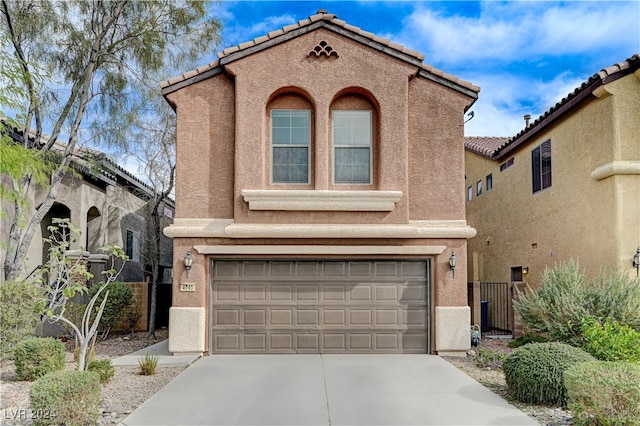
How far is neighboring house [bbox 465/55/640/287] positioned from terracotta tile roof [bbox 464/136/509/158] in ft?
0.75

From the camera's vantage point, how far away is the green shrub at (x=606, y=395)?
20.2 feet

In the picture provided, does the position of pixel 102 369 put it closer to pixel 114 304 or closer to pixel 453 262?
pixel 114 304

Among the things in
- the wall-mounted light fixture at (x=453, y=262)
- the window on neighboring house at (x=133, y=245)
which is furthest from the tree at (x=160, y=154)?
the wall-mounted light fixture at (x=453, y=262)

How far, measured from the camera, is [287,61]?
1204 cm

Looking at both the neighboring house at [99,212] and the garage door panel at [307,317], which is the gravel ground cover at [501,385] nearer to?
the garage door panel at [307,317]

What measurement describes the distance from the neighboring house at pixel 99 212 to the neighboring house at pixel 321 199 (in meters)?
4.04

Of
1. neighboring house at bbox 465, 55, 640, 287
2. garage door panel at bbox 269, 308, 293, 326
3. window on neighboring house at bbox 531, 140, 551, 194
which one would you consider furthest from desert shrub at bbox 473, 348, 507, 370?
window on neighboring house at bbox 531, 140, 551, 194

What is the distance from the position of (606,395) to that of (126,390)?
292 inches

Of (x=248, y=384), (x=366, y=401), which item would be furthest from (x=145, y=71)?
(x=366, y=401)

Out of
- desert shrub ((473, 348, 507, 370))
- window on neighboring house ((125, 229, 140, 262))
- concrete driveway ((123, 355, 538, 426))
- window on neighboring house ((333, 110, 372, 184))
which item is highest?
window on neighboring house ((333, 110, 372, 184))

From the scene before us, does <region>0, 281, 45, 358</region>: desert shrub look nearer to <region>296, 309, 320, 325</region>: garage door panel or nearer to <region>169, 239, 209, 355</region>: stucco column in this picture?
<region>169, 239, 209, 355</region>: stucco column

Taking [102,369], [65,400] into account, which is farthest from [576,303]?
[65,400]

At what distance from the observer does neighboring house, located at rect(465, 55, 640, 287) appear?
11273 millimetres

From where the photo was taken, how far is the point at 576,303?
10.4 metres
